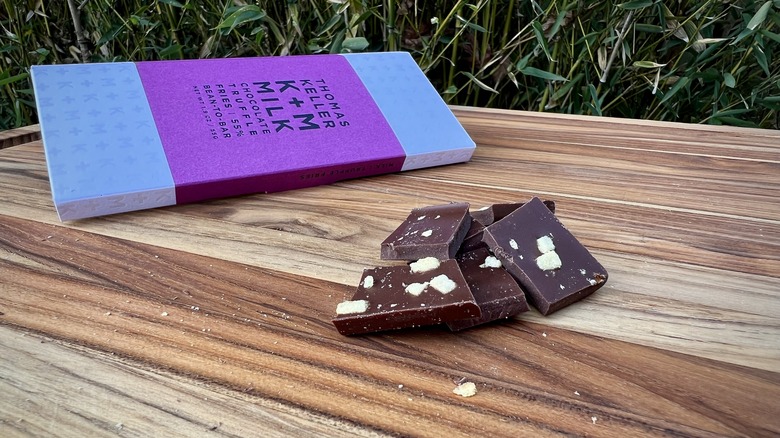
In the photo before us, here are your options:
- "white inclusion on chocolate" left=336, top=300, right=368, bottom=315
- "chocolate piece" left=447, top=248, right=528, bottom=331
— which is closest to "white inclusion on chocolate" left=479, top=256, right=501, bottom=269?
"chocolate piece" left=447, top=248, right=528, bottom=331

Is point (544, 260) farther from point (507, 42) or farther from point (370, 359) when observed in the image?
point (507, 42)

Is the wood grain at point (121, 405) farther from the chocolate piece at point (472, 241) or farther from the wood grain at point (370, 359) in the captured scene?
the chocolate piece at point (472, 241)

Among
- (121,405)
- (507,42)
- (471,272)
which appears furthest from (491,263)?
(507,42)

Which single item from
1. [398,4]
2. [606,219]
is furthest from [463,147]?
[398,4]

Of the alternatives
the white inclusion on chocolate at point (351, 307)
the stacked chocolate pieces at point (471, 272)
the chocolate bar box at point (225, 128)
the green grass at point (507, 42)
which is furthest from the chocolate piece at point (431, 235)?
the green grass at point (507, 42)

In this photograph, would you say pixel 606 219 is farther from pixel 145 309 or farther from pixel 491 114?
pixel 145 309

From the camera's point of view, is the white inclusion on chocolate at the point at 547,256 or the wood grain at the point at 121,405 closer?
the wood grain at the point at 121,405
